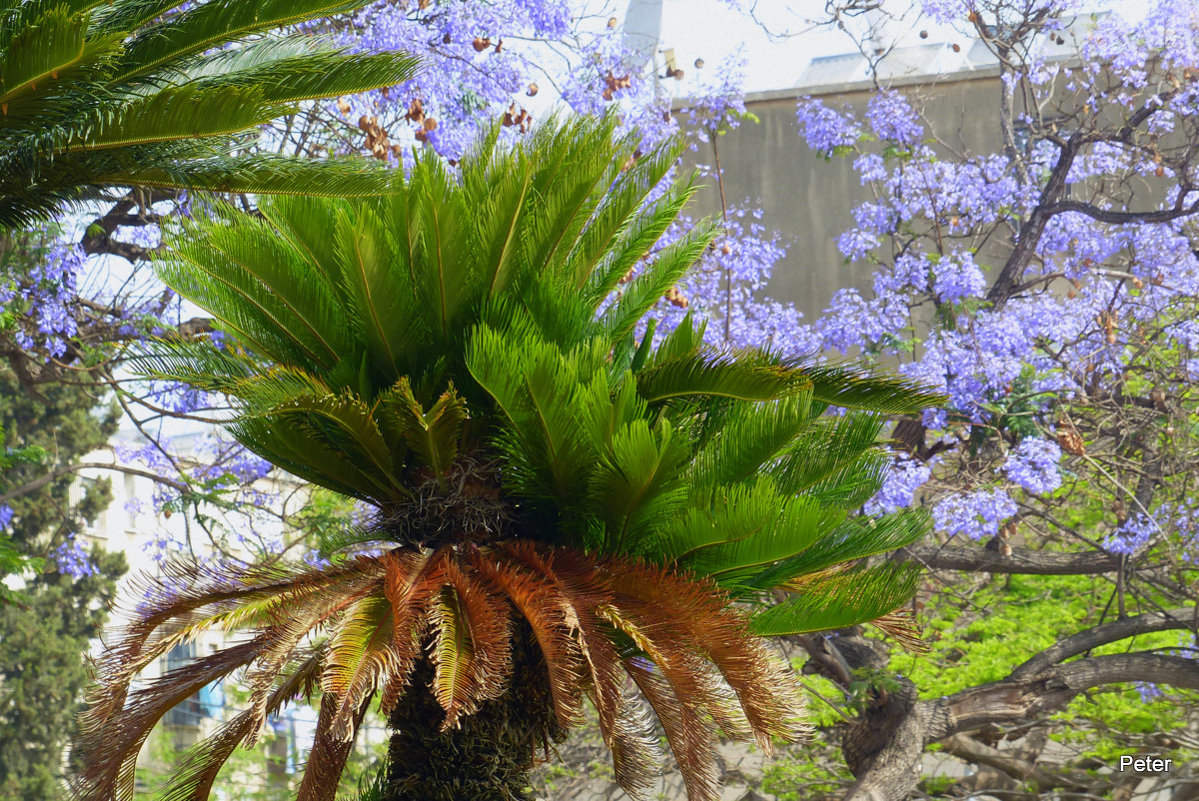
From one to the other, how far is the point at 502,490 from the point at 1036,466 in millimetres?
5707

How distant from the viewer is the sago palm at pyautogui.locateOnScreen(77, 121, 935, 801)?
477 centimetres

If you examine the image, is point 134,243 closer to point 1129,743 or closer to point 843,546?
point 843,546

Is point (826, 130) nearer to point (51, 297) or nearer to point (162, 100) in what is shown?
point (51, 297)

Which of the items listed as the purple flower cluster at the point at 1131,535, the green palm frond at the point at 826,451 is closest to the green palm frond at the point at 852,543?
the green palm frond at the point at 826,451

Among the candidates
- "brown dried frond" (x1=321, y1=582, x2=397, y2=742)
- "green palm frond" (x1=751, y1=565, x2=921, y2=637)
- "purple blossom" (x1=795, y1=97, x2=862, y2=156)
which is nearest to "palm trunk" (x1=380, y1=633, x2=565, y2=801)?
"brown dried frond" (x1=321, y1=582, x2=397, y2=742)

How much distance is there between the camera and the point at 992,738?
12.2 meters

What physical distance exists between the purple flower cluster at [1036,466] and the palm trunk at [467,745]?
538cm

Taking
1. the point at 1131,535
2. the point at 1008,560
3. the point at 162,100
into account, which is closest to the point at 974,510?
the point at 1131,535

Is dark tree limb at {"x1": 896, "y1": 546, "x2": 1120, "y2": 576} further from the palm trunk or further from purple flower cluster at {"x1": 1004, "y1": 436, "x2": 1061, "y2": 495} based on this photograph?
the palm trunk

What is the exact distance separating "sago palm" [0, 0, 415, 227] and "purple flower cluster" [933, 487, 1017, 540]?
6054 mm

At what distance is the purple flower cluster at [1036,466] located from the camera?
955cm

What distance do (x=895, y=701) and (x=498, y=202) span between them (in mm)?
7266

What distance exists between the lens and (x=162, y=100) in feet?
16.3

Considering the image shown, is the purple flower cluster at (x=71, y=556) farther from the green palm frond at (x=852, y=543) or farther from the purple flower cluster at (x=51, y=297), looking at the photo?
the green palm frond at (x=852, y=543)
